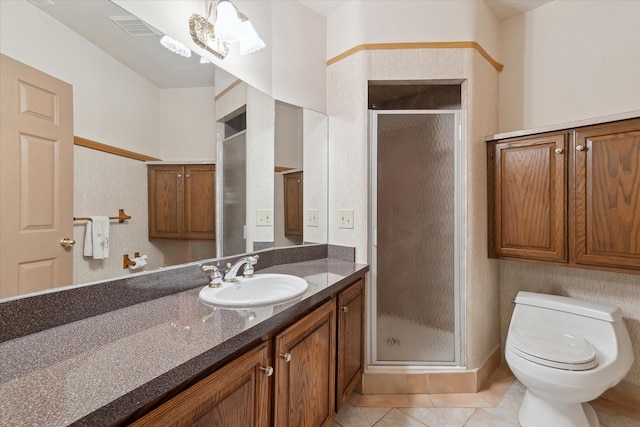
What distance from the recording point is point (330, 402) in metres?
1.40

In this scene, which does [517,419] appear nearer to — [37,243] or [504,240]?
[504,240]

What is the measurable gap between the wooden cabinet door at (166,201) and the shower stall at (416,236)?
1.16 metres

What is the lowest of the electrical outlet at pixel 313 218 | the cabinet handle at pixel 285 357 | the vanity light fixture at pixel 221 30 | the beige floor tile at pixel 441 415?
the beige floor tile at pixel 441 415

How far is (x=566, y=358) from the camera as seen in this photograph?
4.57 ft

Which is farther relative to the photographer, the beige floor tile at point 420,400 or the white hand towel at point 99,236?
the beige floor tile at point 420,400

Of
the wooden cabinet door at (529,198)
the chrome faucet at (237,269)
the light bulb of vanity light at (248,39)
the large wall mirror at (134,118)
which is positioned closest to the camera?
the large wall mirror at (134,118)

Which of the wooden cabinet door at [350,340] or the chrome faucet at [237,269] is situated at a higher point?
the chrome faucet at [237,269]

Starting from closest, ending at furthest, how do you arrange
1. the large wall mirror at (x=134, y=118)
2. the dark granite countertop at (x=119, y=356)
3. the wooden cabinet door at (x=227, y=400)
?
1. the dark granite countertop at (x=119, y=356)
2. the wooden cabinet door at (x=227, y=400)
3. the large wall mirror at (x=134, y=118)

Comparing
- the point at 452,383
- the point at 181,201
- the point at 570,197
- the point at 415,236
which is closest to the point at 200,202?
the point at 181,201

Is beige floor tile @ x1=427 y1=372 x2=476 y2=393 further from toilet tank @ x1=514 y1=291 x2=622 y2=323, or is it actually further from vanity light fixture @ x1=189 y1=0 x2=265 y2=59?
vanity light fixture @ x1=189 y1=0 x2=265 y2=59

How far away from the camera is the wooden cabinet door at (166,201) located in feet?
3.94

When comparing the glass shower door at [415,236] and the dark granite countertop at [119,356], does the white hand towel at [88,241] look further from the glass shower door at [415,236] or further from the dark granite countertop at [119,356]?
the glass shower door at [415,236]

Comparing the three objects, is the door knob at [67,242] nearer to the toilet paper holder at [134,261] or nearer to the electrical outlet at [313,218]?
the toilet paper holder at [134,261]

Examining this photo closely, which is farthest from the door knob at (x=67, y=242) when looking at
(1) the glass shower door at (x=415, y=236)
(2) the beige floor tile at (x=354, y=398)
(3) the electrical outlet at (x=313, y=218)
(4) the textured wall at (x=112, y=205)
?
(2) the beige floor tile at (x=354, y=398)
